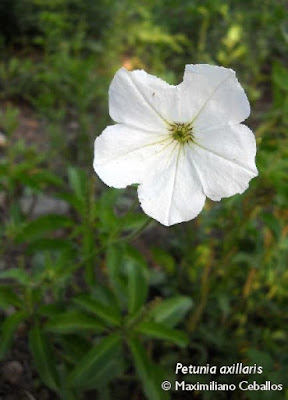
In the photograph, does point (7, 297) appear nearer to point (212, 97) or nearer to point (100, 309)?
point (100, 309)

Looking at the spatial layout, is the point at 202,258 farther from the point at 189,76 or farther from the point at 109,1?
the point at 109,1

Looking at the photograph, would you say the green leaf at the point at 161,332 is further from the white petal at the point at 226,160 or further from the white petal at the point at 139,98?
the white petal at the point at 139,98

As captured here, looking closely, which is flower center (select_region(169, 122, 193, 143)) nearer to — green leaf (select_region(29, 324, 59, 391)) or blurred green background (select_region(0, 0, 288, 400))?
blurred green background (select_region(0, 0, 288, 400))

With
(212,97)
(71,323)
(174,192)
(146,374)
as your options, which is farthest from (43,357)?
(212,97)

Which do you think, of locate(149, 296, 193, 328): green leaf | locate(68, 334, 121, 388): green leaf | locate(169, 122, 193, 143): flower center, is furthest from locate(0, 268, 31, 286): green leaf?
locate(169, 122, 193, 143): flower center

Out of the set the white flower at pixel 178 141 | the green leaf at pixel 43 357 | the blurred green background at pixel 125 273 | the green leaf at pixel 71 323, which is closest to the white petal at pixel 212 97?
the white flower at pixel 178 141

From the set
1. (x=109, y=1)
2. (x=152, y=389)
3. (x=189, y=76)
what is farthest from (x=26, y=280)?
(x=109, y=1)

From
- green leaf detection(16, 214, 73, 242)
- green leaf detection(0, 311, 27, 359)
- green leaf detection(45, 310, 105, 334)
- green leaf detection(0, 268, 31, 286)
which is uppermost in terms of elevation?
green leaf detection(16, 214, 73, 242)
